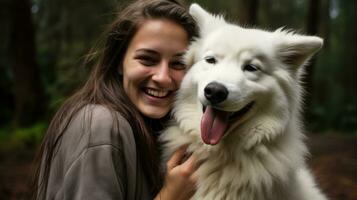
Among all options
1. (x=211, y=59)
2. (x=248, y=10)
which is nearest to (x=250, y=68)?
(x=211, y=59)

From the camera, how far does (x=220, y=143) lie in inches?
123

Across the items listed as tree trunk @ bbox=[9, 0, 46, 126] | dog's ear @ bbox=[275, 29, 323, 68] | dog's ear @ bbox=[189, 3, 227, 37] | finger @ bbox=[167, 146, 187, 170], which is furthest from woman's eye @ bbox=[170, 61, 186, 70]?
tree trunk @ bbox=[9, 0, 46, 126]

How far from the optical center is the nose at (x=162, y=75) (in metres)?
3.16

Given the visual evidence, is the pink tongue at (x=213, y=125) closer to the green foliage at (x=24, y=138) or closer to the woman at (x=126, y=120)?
the woman at (x=126, y=120)

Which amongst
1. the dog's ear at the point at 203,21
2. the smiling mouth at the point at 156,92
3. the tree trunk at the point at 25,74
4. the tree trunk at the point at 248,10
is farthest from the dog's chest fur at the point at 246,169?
the tree trunk at the point at 25,74

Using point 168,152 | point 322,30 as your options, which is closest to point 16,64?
point 168,152

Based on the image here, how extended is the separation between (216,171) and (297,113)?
2.42 ft

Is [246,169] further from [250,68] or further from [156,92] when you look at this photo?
[156,92]

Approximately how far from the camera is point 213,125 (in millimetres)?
2975

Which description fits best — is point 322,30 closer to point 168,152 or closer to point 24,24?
point 24,24

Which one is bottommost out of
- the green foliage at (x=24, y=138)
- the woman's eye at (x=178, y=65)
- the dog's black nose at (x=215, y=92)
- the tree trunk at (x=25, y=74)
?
the green foliage at (x=24, y=138)

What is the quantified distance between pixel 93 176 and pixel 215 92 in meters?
0.83

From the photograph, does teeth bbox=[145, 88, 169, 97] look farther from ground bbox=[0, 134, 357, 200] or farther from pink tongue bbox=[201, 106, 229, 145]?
ground bbox=[0, 134, 357, 200]

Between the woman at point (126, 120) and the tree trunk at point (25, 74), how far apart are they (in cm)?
803
